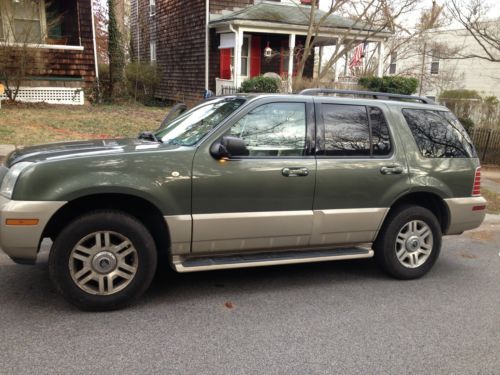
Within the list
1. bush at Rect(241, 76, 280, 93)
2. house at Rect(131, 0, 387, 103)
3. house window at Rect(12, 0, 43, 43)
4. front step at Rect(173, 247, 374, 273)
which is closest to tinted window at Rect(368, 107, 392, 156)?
front step at Rect(173, 247, 374, 273)

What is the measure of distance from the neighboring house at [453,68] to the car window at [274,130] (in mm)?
24874

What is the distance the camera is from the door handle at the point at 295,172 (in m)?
4.48

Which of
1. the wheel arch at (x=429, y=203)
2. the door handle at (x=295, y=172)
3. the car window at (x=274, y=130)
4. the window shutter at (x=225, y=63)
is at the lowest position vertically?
the wheel arch at (x=429, y=203)

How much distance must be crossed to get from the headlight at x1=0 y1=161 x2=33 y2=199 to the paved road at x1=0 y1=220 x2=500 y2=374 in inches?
38.3

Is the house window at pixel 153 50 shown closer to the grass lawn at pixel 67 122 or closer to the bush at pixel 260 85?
the grass lawn at pixel 67 122

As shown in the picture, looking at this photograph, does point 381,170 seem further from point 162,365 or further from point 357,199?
point 162,365

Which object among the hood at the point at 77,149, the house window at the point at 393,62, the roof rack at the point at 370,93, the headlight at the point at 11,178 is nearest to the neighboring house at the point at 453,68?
the house window at the point at 393,62

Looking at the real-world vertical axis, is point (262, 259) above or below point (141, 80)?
below

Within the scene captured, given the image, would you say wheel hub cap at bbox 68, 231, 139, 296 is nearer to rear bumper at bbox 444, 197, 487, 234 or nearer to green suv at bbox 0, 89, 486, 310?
green suv at bbox 0, 89, 486, 310

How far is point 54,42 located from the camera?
16266 mm

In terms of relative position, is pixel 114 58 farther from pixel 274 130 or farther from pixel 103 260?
pixel 103 260

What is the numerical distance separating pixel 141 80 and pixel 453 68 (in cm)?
1891

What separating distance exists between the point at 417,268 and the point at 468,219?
797mm

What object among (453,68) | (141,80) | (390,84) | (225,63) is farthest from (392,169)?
(453,68)
